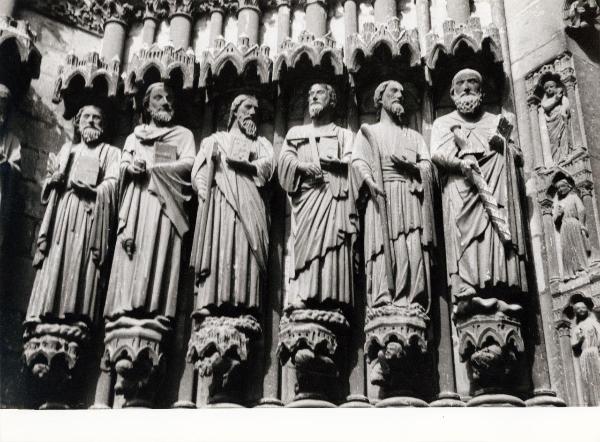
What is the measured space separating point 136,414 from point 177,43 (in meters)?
4.07

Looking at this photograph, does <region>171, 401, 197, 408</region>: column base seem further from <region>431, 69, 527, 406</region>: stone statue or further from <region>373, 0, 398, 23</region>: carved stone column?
<region>373, 0, 398, 23</region>: carved stone column

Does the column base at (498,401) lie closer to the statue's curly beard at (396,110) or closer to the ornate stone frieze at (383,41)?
the statue's curly beard at (396,110)

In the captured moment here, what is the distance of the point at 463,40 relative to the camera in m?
7.71

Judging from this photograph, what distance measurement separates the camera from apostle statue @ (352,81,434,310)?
271 inches

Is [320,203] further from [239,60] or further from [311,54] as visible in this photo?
[239,60]

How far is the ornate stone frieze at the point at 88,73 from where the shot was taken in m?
8.28

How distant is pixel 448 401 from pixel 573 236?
1.69m

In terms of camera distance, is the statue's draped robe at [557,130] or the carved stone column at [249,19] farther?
the carved stone column at [249,19]

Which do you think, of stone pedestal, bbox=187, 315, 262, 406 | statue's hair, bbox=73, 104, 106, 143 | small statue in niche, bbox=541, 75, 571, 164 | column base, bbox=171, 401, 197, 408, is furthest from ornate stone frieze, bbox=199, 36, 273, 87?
column base, bbox=171, 401, 197, 408

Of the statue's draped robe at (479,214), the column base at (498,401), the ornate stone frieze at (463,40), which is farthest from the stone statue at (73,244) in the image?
the column base at (498,401)

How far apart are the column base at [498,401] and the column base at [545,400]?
8 centimetres

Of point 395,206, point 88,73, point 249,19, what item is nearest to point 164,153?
point 88,73

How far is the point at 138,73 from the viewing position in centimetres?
816

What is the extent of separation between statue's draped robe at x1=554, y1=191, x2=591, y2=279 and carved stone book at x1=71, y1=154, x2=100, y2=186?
13.8ft
